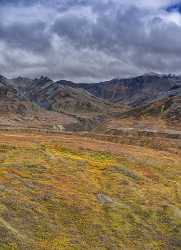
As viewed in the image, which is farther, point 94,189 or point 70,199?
point 94,189

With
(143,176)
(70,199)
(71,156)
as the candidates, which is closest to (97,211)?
(70,199)

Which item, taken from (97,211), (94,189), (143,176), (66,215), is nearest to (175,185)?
(143,176)

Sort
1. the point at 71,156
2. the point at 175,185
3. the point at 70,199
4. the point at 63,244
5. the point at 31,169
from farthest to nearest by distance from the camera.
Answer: the point at 71,156, the point at 175,185, the point at 31,169, the point at 70,199, the point at 63,244

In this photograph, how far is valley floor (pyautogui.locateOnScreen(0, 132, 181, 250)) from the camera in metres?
54.8

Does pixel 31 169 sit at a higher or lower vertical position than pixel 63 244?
higher

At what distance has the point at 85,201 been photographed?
66.4 m

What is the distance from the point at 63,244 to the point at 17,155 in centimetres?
3645

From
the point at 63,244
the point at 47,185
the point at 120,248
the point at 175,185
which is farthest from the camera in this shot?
the point at 175,185

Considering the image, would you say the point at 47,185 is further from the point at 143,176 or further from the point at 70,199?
the point at 143,176

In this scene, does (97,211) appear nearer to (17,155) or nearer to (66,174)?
(66,174)

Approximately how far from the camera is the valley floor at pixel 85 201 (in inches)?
2158

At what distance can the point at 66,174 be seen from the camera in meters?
79.1

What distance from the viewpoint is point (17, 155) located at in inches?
3393

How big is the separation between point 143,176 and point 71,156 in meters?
16.6
